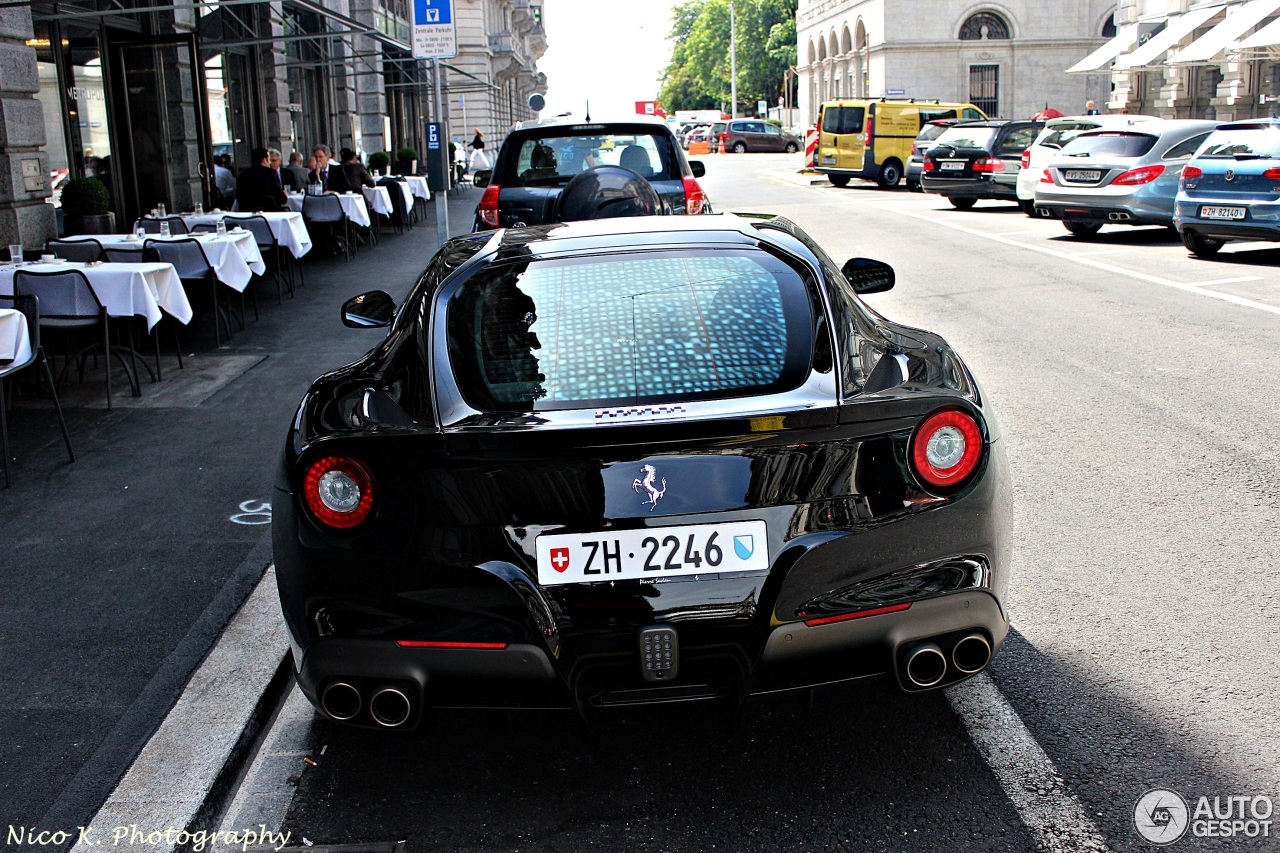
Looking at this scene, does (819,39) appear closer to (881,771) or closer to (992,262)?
(992,262)

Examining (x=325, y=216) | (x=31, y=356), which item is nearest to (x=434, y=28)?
(x=325, y=216)

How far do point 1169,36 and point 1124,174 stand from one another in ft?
76.9

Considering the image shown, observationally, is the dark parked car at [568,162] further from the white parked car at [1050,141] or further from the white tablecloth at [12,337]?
the white parked car at [1050,141]

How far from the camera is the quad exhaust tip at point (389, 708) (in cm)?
314

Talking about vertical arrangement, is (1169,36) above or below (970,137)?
above

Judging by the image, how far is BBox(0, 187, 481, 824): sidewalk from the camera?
12.0ft

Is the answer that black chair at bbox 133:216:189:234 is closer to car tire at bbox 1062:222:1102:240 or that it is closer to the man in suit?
the man in suit

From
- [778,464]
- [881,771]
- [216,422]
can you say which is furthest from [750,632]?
[216,422]

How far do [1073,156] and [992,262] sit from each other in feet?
12.2

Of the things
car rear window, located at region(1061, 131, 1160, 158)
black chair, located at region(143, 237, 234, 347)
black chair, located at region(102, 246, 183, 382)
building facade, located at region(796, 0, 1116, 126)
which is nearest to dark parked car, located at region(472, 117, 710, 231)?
Answer: black chair, located at region(143, 237, 234, 347)

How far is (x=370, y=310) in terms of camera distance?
491 cm

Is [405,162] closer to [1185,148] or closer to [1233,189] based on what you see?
[1185,148]

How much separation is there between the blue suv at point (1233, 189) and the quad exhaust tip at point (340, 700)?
1337 cm

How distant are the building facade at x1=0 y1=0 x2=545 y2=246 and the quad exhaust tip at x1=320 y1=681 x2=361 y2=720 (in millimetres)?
10458
